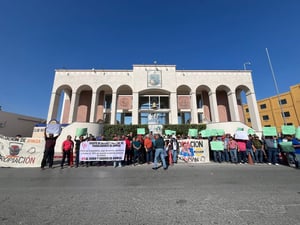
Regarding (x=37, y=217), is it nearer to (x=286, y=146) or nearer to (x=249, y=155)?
(x=249, y=155)

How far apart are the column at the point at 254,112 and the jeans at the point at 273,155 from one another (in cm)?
1298

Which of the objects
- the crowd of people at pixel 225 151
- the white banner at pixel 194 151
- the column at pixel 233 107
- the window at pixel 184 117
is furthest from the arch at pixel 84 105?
the column at pixel 233 107

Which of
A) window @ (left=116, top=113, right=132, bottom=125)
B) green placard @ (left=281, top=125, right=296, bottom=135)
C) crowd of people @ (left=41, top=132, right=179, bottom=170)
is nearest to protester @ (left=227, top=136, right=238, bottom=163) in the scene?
green placard @ (left=281, top=125, right=296, bottom=135)

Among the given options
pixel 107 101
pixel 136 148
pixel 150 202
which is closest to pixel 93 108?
pixel 107 101

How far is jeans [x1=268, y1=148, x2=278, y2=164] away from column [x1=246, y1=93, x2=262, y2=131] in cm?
1298

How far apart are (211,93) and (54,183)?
69.1 ft

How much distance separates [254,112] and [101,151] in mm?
21650

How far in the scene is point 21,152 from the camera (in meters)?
7.01

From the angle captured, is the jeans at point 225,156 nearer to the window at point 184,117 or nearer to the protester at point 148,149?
the protester at point 148,149

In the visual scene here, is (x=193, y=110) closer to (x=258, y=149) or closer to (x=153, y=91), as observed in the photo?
(x=153, y=91)

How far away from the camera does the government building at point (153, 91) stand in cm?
1961

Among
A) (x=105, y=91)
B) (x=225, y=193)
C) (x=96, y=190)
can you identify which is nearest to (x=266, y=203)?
(x=225, y=193)

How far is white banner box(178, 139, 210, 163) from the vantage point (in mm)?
8086

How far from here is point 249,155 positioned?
7684 mm
